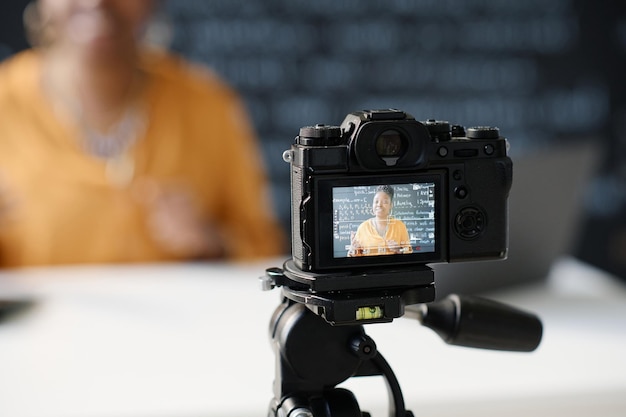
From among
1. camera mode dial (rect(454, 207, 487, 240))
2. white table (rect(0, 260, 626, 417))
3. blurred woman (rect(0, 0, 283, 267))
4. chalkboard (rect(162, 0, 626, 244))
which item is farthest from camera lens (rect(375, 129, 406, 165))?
chalkboard (rect(162, 0, 626, 244))

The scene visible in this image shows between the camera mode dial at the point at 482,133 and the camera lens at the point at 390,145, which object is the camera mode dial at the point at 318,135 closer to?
the camera lens at the point at 390,145

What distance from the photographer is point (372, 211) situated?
90cm

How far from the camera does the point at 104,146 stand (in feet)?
9.91

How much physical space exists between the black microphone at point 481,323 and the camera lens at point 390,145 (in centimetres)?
22

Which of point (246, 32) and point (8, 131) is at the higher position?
point (246, 32)

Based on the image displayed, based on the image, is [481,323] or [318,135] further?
[481,323]

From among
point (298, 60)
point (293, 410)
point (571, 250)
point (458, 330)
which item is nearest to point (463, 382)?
point (458, 330)

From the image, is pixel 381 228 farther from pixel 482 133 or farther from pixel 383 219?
pixel 482 133

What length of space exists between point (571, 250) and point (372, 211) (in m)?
2.91

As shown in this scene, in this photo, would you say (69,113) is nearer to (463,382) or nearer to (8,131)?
(8,131)

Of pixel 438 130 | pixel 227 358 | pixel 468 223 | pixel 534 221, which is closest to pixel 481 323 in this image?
pixel 468 223

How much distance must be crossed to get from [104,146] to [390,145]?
2.31 m

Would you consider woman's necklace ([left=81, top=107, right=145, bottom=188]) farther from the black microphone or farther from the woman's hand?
the black microphone

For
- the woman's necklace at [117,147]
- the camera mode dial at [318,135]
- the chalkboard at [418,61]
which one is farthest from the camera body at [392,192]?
the chalkboard at [418,61]
